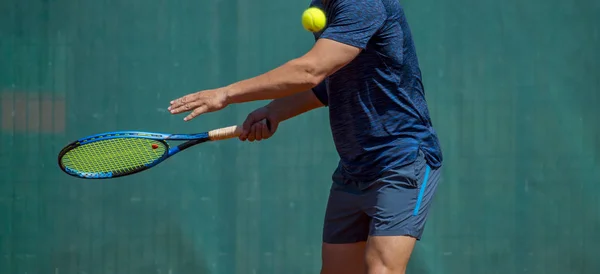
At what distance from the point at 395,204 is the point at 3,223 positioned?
220cm

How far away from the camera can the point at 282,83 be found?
285 centimetres

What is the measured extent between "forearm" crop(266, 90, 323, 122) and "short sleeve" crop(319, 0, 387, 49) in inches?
22.6

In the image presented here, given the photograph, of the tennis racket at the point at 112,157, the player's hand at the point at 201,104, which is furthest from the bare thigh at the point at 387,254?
the tennis racket at the point at 112,157

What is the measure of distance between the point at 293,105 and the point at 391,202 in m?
0.65

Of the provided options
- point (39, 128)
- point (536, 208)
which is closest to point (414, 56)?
point (536, 208)

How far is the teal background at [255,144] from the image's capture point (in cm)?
431

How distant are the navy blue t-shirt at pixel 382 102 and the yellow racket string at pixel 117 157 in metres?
0.89

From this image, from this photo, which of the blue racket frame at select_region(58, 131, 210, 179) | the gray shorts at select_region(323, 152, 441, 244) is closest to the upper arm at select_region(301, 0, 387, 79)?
the gray shorts at select_region(323, 152, 441, 244)

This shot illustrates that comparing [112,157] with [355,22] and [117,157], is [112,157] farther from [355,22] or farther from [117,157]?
[355,22]

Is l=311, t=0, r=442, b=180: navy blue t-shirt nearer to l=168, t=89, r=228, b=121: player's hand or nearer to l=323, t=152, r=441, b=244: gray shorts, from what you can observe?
l=323, t=152, r=441, b=244: gray shorts

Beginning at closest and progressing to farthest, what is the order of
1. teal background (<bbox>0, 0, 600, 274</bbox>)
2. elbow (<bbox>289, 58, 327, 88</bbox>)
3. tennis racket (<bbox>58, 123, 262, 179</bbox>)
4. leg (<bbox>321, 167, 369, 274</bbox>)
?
elbow (<bbox>289, 58, 327, 88</bbox>)
leg (<bbox>321, 167, 369, 274</bbox>)
tennis racket (<bbox>58, 123, 262, 179</bbox>)
teal background (<bbox>0, 0, 600, 274</bbox>)

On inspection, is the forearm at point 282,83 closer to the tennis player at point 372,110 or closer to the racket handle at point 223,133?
the tennis player at point 372,110

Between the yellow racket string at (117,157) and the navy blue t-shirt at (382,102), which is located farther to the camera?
the yellow racket string at (117,157)

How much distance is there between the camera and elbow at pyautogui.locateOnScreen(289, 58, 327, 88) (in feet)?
9.23
